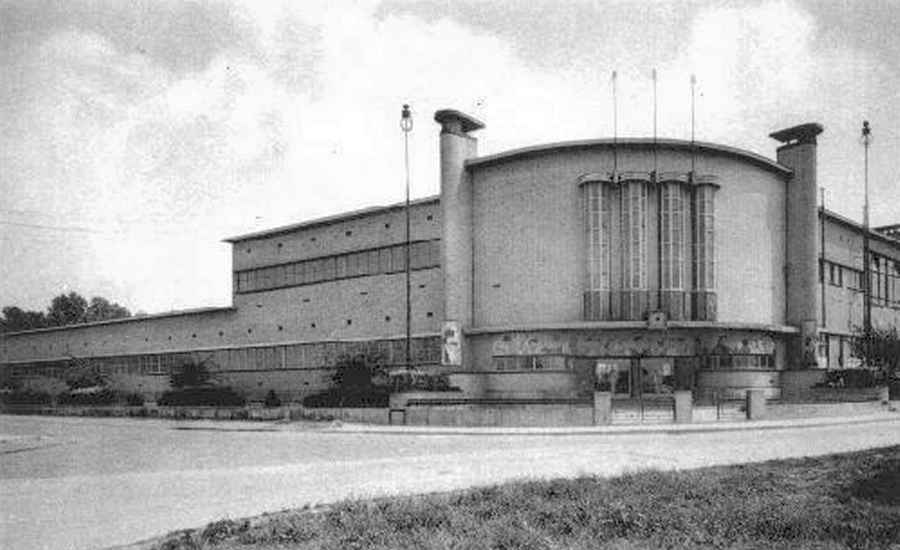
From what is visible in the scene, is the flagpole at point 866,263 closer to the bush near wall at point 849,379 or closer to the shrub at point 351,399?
the bush near wall at point 849,379

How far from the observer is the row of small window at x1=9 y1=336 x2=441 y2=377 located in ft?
142

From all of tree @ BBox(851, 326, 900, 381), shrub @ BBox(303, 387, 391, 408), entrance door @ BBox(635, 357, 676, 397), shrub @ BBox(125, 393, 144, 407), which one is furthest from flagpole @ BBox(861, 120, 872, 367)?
shrub @ BBox(125, 393, 144, 407)

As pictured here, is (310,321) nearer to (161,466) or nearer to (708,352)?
(708,352)

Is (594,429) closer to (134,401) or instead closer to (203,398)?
(203,398)

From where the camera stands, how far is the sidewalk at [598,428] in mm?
26562

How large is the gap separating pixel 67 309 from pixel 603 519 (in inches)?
4846

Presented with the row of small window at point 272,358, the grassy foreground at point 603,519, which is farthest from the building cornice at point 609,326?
the grassy foreground at point 603,519

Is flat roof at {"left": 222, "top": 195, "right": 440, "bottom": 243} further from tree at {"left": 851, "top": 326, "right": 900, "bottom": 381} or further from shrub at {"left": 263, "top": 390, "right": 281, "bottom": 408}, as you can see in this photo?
tree at {"left": 851, "top": 326, "right": 900, "bottom": 381}

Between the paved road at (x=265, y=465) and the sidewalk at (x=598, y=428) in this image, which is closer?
the paved road at (x=265, y=465)

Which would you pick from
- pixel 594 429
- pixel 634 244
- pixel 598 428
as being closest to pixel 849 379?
pixel 634 244

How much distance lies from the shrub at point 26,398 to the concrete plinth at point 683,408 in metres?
44.2

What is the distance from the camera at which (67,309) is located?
11738cm

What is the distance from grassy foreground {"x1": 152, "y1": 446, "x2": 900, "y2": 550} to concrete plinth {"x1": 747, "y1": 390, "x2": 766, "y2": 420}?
20.5 meters

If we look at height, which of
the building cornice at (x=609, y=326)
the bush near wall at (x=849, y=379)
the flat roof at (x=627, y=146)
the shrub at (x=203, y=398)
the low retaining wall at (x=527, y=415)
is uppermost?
the flat roof at (x=627, y=146)
